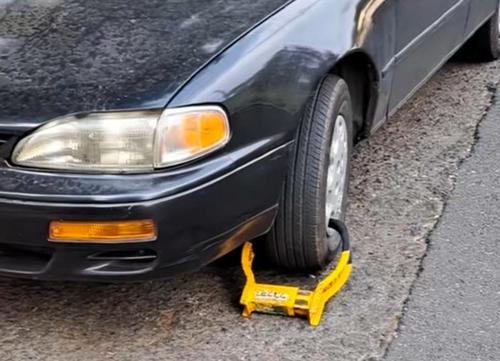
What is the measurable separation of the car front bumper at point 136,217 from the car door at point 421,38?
1.14 metres

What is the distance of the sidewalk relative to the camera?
3.16m

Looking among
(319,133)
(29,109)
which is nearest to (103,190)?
(29,109)

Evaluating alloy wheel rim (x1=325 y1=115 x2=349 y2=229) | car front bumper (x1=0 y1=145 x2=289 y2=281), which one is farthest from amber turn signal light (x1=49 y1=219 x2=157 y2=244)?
alloy wheel rim (x1=325 y1=115 x2=349 y2=229)

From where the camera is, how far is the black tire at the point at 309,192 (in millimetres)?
3266

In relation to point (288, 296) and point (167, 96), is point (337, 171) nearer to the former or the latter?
point (288, 296)

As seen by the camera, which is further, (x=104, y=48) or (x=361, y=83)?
(x=361, y=83)

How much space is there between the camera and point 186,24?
3.11 metres

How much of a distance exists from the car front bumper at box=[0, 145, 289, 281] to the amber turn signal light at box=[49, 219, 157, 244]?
0.07 ft

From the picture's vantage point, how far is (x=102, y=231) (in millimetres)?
2777

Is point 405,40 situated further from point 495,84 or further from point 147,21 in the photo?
point 495,84

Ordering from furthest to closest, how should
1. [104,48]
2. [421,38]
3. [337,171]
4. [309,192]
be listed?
[421,38], [337,171], [309,192], [104,48]

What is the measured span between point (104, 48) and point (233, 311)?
3.52 feet

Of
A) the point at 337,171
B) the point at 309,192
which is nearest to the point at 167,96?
the point at 309,192

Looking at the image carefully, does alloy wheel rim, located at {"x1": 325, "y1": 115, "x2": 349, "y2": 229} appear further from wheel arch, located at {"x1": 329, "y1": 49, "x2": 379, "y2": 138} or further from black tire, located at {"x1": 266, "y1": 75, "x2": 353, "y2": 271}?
wheel arch, located at {"x1": 329, "y1": 49, "x2": 379, "y2": 138}
